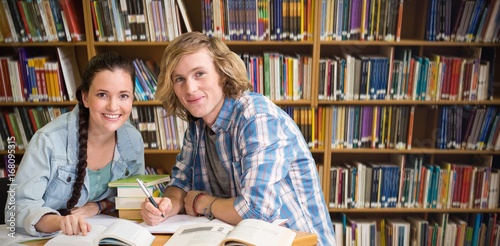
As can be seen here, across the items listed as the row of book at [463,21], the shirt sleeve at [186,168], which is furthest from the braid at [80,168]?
the row of book at [463,21]

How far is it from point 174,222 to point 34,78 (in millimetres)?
1720

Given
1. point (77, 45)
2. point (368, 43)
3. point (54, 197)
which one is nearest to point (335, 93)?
point (368, 43)

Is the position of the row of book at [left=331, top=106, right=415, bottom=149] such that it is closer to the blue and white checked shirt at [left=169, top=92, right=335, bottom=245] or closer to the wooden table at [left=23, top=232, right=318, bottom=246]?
the blue and white checked shirt at [left=169, top=92, right=335, bottom=245]

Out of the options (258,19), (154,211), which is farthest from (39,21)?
(154,211)

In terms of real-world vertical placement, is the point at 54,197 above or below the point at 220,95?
below

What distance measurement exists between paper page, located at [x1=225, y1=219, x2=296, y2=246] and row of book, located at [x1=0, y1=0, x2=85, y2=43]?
6.22 ft

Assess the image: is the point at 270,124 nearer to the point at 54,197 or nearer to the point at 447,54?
the point at 54,197

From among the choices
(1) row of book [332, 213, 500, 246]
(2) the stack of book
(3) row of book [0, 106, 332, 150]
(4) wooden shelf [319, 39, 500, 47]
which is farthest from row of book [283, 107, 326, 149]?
(2) the stack of book

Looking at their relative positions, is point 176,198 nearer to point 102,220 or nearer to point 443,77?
point 102,220

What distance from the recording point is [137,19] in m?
2.71

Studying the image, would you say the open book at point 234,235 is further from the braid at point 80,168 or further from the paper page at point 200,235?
the braid at point 80,168

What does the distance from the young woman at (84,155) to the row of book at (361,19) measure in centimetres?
141

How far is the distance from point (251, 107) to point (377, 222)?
182 centimetres

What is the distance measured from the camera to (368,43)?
2.73 metres
